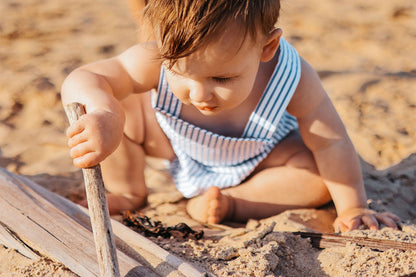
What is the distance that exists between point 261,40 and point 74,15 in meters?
3.48

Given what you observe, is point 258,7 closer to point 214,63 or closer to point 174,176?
point 214,63

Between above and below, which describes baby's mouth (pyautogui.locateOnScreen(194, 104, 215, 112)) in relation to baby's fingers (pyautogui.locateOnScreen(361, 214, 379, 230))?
above

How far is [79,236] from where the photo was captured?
1.38 metres

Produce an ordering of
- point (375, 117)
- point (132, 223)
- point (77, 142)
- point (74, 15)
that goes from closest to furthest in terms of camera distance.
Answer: point (77, 142)
point (132, 223)
point (375, 117)
point (74, 15)

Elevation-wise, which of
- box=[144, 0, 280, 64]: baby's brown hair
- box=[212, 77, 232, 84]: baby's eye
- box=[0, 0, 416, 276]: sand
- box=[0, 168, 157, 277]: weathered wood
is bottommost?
box=[0, 0, 416, 276]: sand

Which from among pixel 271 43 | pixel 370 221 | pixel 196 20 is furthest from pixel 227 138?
pixel 196 20

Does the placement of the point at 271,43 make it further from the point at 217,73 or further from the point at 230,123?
the point at 230,123

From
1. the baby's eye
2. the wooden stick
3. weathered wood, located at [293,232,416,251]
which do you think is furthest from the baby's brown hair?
weathered wood, located at [293,232,416,251]

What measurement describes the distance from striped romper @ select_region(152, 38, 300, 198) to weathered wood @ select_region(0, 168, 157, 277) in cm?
55

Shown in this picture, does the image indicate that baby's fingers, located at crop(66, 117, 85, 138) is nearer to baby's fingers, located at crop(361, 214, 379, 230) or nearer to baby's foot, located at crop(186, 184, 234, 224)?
baby's foot, located at crop(186, 184, 234, 224)

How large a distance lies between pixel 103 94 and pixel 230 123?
677mm

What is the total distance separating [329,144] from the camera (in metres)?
1.85

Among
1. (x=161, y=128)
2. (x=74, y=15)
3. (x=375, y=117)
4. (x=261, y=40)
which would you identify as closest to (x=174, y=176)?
(x=161, y=128)

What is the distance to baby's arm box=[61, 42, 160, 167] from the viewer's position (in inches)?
46.8
